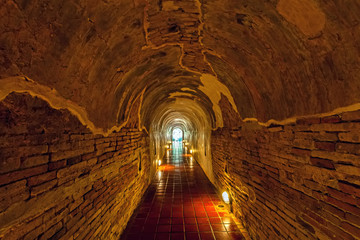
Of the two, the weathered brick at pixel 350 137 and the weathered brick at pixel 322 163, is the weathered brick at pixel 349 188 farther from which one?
the weathered brick at pixel 350 137

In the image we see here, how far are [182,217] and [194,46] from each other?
477cm

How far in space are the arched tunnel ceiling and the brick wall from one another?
0.35 metres

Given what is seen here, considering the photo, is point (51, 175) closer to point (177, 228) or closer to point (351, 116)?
point (351, 116)

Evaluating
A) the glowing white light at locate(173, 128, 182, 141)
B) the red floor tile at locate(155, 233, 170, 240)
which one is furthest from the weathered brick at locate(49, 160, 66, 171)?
the glowing white light at locate(173, 128, 182, 141)

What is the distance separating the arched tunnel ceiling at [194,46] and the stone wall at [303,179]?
301mm

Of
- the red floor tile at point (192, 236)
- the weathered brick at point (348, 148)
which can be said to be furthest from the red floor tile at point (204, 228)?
the weathered brick at point (348, 148)

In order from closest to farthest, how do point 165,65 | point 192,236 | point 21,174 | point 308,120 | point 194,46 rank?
1. point 21,174
2. point 308,120
3. point 194,46
4. point 192,236
5. point 165,65

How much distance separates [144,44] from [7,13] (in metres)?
2.12

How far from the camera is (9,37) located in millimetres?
1521

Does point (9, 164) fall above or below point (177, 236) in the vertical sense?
above

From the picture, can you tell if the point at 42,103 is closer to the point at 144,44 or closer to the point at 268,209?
the point at 144,44

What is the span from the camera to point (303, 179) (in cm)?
248

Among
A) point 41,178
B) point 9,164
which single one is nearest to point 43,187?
point 41,178

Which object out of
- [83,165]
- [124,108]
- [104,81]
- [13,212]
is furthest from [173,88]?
[13,212]
